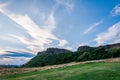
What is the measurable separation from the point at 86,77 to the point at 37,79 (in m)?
7.23

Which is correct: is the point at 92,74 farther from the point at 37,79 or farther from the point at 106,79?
the point at 37,79

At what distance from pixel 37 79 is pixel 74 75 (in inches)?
210

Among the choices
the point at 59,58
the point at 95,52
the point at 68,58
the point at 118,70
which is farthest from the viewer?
the point at 59,58

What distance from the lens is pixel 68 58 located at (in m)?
138

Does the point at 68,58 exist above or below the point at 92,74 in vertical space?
above

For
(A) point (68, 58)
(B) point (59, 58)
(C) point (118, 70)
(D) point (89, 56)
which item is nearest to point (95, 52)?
(D) point (89, 56)

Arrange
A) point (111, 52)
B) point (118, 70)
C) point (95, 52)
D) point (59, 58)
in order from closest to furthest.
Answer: point (118, 70) → point (111, 52) → point (95, 52) → point (59, 58)

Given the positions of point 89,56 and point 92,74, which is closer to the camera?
point 92,74

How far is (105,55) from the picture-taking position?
382 ft

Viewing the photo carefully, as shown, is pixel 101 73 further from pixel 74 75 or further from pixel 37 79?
pixel 37 79

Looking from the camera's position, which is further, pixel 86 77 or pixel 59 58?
pixel 59 58

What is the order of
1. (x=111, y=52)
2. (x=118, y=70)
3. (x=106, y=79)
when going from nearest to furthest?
(x=106, y=79) → (x=118, y=70) → (x=111, y=52)

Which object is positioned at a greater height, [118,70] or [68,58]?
[68,58]

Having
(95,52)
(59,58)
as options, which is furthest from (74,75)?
(59,58)
